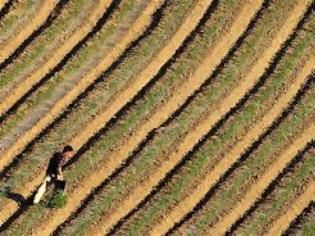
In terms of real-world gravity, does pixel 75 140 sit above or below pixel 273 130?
below

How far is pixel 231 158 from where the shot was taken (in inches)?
1009

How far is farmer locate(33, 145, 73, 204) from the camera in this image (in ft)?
79.6

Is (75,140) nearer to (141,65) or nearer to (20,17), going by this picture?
(141,65)

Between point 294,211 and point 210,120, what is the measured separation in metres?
4.25

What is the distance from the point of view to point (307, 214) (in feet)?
80.6

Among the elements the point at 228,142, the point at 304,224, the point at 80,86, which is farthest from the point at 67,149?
the point at 304,224

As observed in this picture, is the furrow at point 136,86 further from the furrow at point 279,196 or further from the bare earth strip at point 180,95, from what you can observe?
the furrow at point 279,196

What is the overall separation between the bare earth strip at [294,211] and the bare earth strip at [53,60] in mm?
9751

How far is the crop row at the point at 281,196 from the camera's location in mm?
24391

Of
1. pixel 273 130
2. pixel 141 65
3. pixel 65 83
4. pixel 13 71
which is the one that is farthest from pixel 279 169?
pixel 13 71

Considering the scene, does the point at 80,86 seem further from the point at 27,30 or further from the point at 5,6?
the point at 5,6

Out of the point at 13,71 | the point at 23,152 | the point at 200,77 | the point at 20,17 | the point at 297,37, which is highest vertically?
the point at 297,37

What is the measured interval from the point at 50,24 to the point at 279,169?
32.7ft

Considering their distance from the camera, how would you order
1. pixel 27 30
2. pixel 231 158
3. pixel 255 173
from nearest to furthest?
1. pixel 255 173
2. pixel 231 158
3. pixel 27 30
